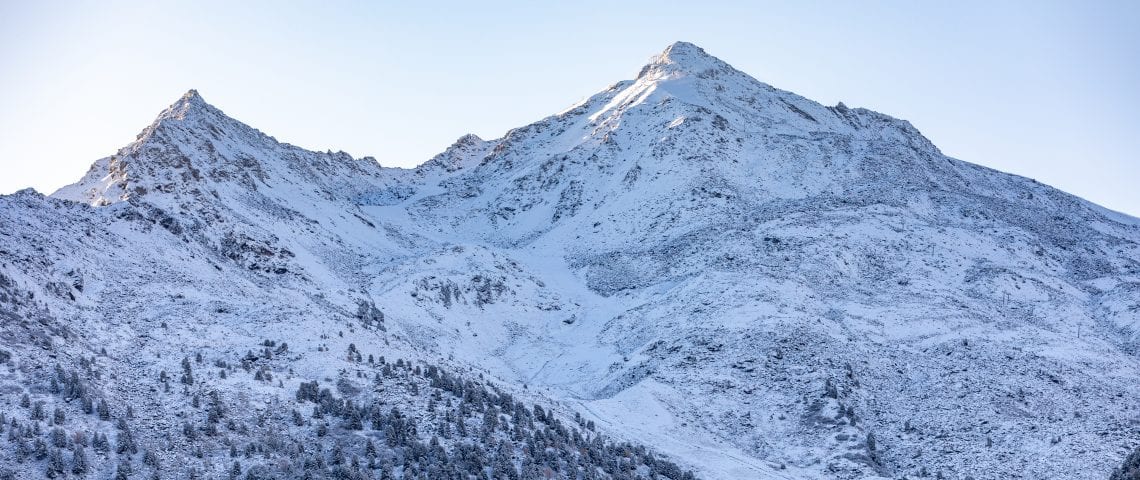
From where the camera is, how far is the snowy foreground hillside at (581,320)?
89.1 feet

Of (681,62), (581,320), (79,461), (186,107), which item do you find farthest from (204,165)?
(681,62)

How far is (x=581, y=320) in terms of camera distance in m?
57.5

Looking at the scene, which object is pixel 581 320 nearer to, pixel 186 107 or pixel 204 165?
pixel 204 165

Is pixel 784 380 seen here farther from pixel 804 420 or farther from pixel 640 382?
pixel 640 382

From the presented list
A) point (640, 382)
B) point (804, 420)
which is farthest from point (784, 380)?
point (640, 382)

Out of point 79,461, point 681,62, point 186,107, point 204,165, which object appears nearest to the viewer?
point 79,461

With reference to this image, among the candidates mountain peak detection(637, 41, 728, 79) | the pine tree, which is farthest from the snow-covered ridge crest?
mountain peak detection(637, 41, 728, 79)

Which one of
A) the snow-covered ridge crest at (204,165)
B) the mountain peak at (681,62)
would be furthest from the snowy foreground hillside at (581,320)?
the mountain peak at (681,62)

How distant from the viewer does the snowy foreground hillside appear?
27.2 m

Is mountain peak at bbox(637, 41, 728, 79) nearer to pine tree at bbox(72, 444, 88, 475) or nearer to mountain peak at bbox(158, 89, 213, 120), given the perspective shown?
mountain peak at bbox(158, 89, 213, 120)

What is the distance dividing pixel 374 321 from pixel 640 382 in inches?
558

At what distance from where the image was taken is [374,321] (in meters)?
45.6

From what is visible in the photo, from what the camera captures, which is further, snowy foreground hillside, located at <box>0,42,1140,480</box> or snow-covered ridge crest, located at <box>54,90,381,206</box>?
snow-covered ridge crest, located at <box>54,90,381,206</box>

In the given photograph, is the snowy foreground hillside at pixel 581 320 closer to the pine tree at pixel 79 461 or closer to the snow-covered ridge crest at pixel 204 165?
the pine tree at pixel 79 461
